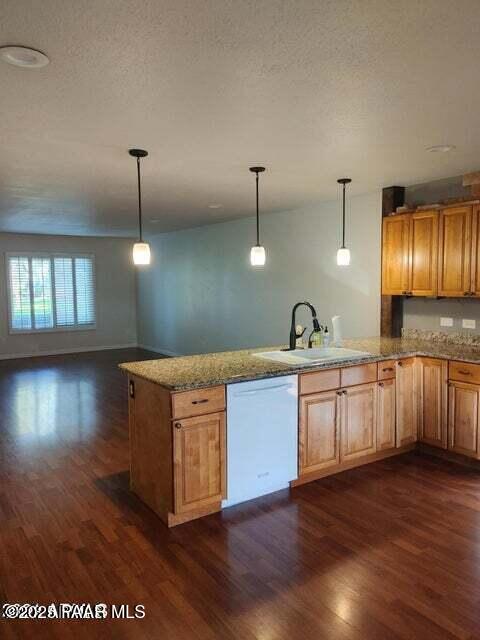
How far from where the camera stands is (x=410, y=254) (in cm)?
428

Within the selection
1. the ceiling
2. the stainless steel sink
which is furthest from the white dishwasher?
the ceiling

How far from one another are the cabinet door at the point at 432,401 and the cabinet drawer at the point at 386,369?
0.33 meters

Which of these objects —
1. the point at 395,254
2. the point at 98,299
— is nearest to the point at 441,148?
the point at 395,254

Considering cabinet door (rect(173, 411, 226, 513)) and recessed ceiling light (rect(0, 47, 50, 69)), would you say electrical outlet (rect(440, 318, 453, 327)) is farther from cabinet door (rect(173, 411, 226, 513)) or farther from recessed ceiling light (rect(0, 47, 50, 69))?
recessed ceiling light (rect(0, 47, 50, 69))

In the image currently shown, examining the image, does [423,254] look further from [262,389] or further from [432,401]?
[262,389]

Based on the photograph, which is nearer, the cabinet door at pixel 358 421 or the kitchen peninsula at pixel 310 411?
the kitchen peninsula at pixel 310 411

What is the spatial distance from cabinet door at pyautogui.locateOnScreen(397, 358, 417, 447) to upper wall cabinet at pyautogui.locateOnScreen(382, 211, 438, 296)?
2.42 ft

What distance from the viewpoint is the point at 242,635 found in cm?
194

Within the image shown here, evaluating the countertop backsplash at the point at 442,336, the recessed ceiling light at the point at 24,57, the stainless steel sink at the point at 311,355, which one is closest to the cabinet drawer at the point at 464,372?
the countertop backsplash at the point at 442,336

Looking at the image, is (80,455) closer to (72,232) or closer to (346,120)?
(346,120)

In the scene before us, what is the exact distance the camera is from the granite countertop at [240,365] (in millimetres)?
2891

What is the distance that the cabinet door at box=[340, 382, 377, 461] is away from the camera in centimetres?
356

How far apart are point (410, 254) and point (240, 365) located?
2070 millimetres

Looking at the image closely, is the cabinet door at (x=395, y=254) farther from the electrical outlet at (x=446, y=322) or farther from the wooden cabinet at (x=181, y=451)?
the wooden cabinet at (x=181, y=451)
